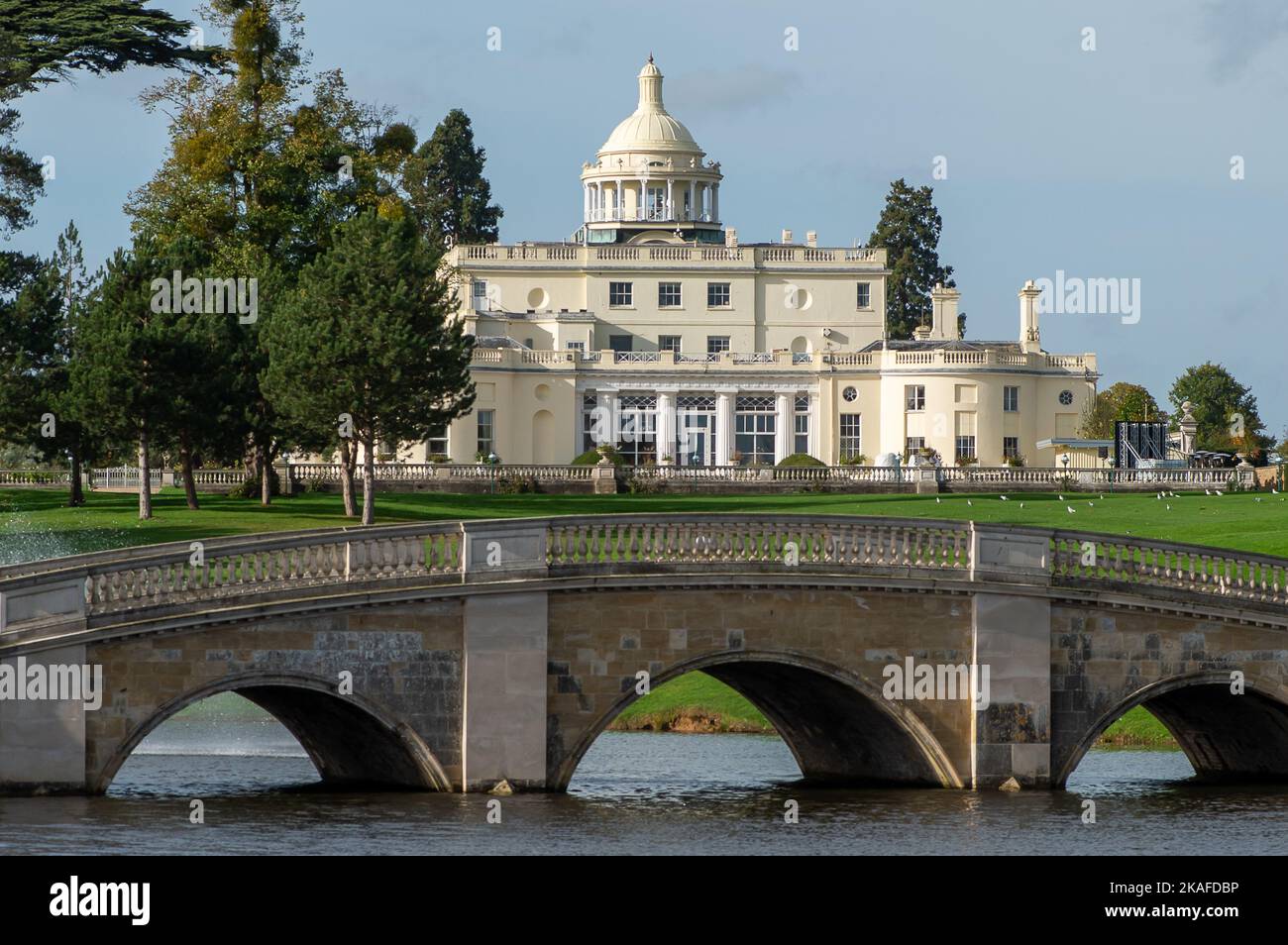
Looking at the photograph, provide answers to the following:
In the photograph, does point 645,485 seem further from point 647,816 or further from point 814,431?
point 647,816

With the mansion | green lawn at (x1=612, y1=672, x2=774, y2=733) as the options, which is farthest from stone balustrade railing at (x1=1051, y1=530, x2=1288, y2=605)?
the mansion

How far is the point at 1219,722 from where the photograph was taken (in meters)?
44.6

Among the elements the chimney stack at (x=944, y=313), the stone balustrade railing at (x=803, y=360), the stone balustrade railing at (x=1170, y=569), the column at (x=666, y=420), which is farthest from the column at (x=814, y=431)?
the stone balustrade railing at (x=1170, y=569)

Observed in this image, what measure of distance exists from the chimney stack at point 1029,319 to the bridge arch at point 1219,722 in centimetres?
5475

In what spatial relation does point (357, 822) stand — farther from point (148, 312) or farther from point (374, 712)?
point (148, 312)

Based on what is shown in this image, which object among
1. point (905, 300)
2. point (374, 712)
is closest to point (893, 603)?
point (374, 712)

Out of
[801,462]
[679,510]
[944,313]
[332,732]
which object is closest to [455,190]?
[944,313]

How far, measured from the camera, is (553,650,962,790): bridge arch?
3897 cm

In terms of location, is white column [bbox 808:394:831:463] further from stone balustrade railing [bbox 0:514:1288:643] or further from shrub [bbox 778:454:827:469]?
stone balustrade railing [bbox 0:514:1288:643]

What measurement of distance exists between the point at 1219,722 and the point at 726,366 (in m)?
55.7

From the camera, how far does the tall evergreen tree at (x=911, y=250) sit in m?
132

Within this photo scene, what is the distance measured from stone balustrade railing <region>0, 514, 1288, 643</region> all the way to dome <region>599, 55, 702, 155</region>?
7213cm
